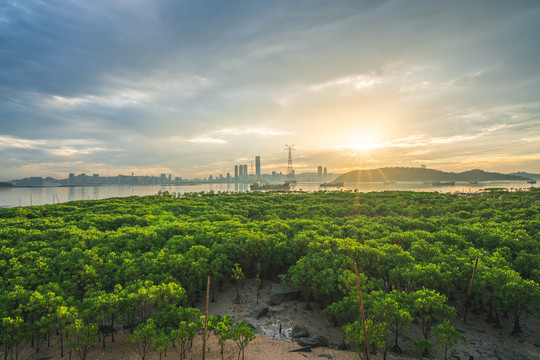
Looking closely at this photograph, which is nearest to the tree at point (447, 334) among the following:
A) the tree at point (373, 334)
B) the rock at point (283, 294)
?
the tree at point (373, 334)

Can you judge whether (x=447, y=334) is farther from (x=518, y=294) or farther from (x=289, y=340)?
(x=289, y=340)

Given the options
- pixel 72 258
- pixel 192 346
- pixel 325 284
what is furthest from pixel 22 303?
pixel 325 284

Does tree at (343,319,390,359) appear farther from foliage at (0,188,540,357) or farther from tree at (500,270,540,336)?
tree at (500,270,540,336)

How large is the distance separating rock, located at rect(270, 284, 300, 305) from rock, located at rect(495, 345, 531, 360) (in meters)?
8.99

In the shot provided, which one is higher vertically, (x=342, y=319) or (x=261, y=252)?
(x=261, y=252)

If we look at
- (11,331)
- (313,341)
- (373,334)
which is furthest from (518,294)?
(11,331)

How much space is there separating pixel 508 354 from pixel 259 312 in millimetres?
10620

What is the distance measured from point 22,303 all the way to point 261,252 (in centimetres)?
1119

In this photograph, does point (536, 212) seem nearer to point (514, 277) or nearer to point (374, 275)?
point (514, 277)

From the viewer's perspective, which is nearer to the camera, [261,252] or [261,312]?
[261,312]

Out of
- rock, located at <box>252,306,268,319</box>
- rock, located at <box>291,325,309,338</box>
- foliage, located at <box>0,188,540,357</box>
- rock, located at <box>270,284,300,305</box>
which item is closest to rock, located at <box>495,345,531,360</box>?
foliage, located at <box>0,188,540,357</box>

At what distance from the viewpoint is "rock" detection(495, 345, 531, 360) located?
10703 mm

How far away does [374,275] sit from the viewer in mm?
14609

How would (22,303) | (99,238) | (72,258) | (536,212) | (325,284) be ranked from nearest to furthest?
(22,303), (325,284), (72,258), (99,238), (536,212)
